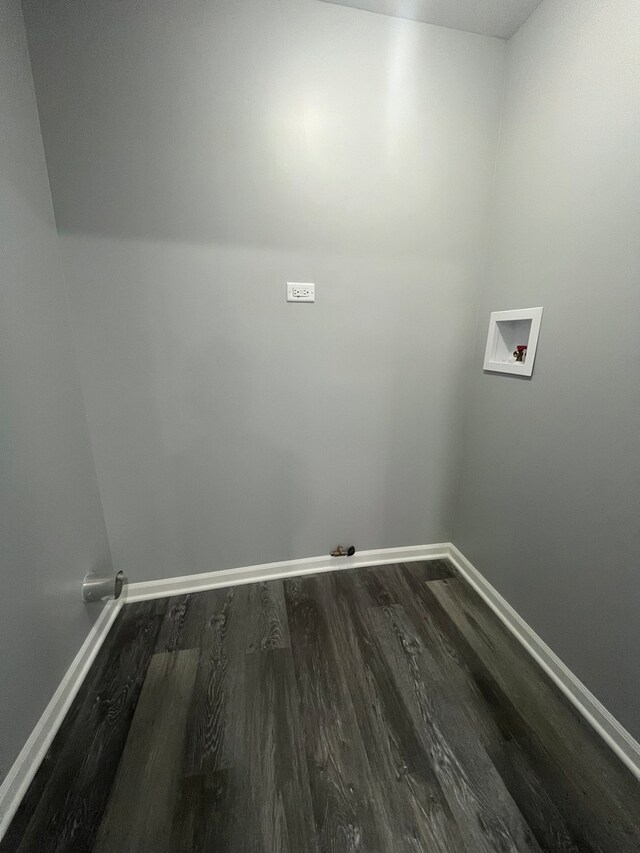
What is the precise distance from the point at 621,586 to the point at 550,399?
0.66 m

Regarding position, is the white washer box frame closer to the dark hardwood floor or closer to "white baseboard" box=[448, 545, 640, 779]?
"white baseboard" box=[448, 545, 640, 779]

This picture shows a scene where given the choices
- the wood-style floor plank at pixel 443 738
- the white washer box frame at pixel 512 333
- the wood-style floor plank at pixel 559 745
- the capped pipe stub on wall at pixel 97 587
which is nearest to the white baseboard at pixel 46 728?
the capped pipe stub on wall at pixel 97 587

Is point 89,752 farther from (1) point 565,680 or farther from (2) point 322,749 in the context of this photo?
(1) point 565,680

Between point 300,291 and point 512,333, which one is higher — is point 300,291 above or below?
above

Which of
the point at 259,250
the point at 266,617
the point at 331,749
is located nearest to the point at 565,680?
the point at 331,749

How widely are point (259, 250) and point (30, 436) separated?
108 centimetres

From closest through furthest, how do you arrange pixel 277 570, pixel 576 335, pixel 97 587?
pixel 576 335 → pixel 97 587 → pixel 277 570

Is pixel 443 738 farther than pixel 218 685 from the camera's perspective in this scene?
No

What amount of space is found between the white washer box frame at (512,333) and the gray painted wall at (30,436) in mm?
1844

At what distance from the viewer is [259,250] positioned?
4.10ft

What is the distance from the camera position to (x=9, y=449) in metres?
0.86

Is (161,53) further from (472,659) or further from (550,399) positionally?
(472,659)

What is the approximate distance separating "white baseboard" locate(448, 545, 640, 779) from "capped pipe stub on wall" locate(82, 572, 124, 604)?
176 cm

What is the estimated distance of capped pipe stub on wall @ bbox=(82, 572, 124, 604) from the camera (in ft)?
3.85
